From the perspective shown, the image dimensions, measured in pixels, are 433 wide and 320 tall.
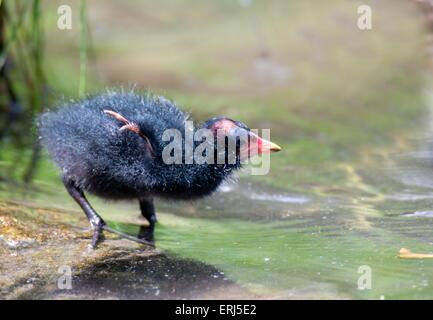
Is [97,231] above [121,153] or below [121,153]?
below

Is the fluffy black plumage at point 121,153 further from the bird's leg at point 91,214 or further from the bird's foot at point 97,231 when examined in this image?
the bird's foot at point 97,231

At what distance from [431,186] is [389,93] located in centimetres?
262

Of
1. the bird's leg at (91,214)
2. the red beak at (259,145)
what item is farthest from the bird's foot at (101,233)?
the red beak at (259,145)

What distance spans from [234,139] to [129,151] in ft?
1.82

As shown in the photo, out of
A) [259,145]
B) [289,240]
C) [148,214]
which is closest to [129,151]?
[148,214]

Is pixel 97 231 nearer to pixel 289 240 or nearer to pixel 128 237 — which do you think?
pixel 128 237

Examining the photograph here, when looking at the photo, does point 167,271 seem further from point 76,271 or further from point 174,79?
point 174,79

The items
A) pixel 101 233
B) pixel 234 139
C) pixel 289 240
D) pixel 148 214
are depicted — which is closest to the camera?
pixel 289 240

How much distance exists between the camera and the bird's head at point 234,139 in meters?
3.88

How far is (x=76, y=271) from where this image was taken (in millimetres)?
3215

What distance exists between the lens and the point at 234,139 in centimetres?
389

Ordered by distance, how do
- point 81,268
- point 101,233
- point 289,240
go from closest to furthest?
1. point 81,268
2. point 289,240
3. point 101,233
